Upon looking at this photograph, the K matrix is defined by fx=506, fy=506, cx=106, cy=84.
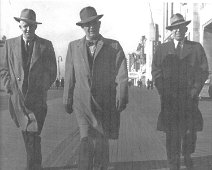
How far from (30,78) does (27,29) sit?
44 centimetres

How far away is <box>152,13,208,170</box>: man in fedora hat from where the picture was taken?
487 cm

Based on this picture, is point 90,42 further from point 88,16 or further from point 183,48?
point 183,48

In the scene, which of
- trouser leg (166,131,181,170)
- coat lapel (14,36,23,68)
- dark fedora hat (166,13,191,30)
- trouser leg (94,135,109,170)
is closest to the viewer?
trouser leg (94,135,109,170)

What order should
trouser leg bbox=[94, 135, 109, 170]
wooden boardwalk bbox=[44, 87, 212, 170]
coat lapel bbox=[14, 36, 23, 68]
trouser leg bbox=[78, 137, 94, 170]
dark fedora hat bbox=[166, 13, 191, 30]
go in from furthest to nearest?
wooden boardwalk bbox=[44, 87, 212, 170], dark fedora hat bbox=[166, 13, 191, 30], coat lapel bbox=[14, 36, 23, 68], trouser leg bbox=[94, 135, 109, 170], trouser leg bbox=[78, 137, 94, 170]

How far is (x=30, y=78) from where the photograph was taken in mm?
4598

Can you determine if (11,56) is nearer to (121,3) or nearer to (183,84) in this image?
(121,3)

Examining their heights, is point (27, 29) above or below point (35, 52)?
above

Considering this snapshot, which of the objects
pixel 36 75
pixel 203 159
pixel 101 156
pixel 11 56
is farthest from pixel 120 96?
pixel 203 159

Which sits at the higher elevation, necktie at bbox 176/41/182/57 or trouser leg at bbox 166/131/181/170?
necktie at bbox 176/41/182/57

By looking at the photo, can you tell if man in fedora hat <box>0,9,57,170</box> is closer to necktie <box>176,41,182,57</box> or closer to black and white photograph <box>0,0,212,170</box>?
black and white photograph <box>0,0,212,170</box>

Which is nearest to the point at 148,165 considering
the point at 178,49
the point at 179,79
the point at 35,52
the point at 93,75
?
the point at 179,79

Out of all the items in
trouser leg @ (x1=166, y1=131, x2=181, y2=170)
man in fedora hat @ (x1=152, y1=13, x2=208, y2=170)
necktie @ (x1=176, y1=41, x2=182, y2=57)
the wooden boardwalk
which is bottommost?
the wooden boardwalk

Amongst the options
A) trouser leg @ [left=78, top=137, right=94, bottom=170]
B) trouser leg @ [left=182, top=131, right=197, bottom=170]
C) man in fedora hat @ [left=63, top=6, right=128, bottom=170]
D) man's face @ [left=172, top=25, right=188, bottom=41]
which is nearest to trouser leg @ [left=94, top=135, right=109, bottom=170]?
man in fedora hat @ [left=63, top=6, right=128, bottom=170]

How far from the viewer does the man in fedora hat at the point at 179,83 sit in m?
4.87
